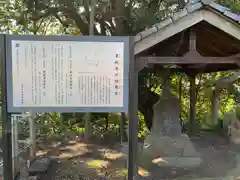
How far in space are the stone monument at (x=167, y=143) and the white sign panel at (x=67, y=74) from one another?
Result: 3374 millimetres

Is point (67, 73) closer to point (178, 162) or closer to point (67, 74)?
point (67, 74)

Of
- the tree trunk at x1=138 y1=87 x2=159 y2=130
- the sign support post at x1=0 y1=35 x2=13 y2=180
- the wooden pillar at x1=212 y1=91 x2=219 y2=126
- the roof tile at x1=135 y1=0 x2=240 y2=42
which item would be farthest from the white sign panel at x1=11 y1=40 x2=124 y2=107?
the wooden pillar at x1=212 y1=91 x2=219 y2=126

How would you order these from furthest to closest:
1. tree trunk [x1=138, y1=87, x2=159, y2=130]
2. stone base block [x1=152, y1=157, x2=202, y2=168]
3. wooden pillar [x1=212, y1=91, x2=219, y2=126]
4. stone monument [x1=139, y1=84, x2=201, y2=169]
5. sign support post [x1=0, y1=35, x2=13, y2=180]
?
wooden pillar [x1=212, y1=91, x2=219, y2=126]
tree trunk [x1=138, y1=87, x2=159, y2=130]
stone monument [x1=139, y1=84, x2=201, y2=169]
stone base block [x1=152, y1=157, x2=202, y2=168]
sign support post [x1=0, y1=35, x2=13, y2=180]

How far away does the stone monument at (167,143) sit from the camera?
707 cm

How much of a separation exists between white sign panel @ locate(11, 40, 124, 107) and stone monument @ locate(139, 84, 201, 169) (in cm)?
337

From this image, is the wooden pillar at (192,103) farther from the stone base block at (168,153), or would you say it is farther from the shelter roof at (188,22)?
the shelter roof at (188,22)

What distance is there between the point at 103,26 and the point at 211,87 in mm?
5530

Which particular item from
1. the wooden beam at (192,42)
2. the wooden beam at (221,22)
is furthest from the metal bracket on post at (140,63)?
the wooden beam at (221,22)

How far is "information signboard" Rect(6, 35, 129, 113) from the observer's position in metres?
3.95

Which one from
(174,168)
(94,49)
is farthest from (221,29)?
(174,168)

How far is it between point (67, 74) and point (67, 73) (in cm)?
1

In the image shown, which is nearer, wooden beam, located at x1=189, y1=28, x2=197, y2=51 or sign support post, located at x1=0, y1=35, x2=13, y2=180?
sign support post, located at x1=0, y1=35, x2=13, y2=180

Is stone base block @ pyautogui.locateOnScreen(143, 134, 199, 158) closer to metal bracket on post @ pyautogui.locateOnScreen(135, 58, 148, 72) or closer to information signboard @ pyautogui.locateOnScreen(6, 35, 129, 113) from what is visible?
metal bracket on post @ pyautogui.locateOnScreen(135, 58, 148, 72)

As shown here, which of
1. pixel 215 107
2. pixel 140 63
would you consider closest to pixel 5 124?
pixel 140 63
